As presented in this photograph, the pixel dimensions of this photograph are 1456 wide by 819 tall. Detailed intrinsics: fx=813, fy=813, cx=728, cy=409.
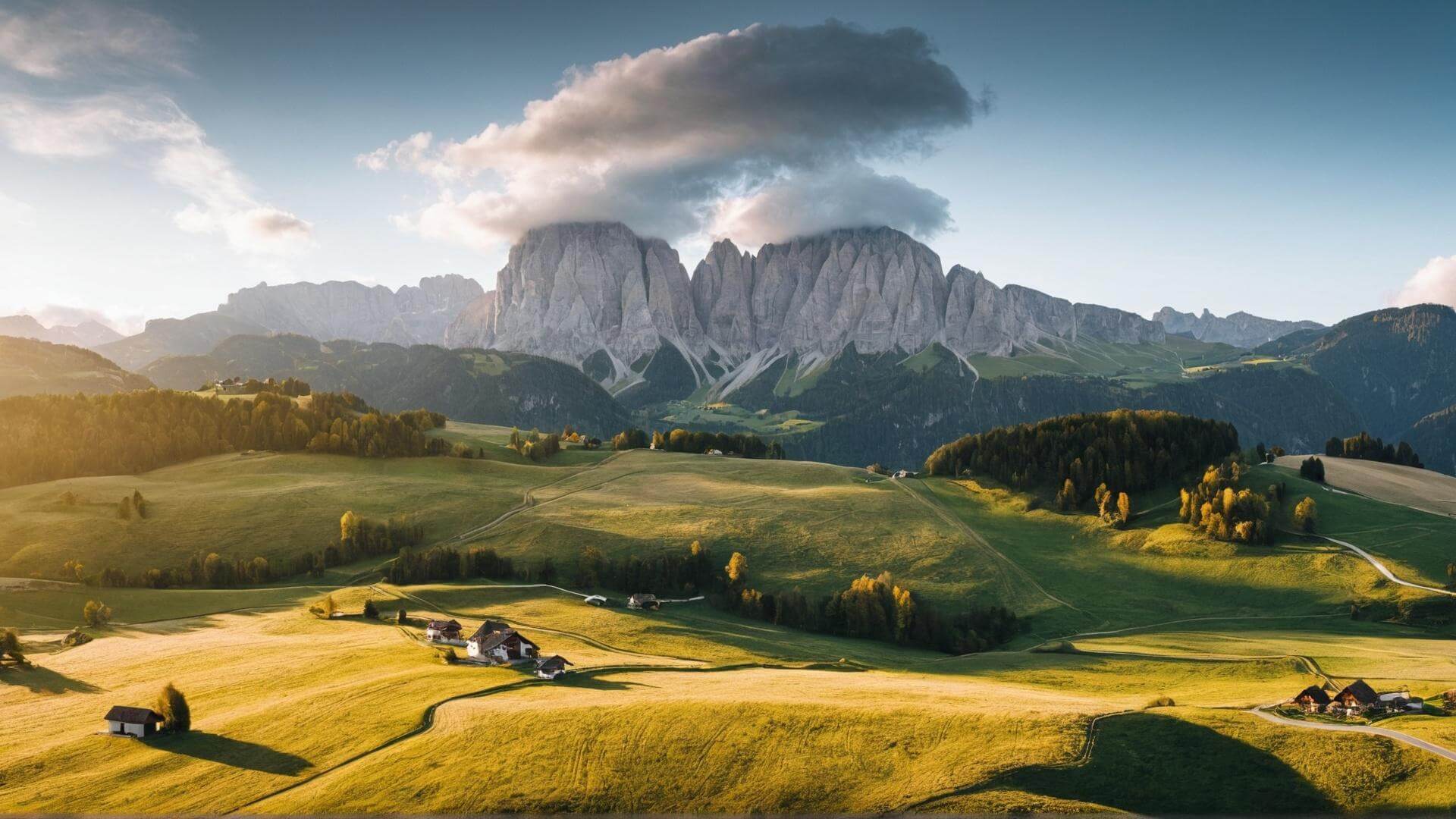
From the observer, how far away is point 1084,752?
4494 cm

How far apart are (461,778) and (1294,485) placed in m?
140

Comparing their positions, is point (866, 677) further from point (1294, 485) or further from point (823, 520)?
point (1294, 485)

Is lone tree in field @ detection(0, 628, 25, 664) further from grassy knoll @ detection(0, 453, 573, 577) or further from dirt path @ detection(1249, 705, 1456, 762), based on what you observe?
dirt path @ detection(1249, 705, 1456, 762)

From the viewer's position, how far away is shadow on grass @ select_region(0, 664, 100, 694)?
5897 centimetres

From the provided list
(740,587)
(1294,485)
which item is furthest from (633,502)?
(1294,485)

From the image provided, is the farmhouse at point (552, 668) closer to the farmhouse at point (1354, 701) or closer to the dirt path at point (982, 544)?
the farmhouse at point (1354, 701)

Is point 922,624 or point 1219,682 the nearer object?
point 1219,682

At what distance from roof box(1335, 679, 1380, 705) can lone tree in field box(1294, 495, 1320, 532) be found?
3044 inches

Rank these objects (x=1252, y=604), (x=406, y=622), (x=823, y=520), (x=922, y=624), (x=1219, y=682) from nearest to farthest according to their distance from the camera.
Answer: (x=1219, y=682)
(x=406, y=622)
(x=922, y=624)
(x=1252, y=604)
(x=823, y=520)

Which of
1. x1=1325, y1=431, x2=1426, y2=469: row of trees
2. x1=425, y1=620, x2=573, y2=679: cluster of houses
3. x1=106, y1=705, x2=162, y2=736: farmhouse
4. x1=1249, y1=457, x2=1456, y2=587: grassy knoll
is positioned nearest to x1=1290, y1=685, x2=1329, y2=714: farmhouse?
x1=425, y1=620, x2=573, y2=679: cluster of houses

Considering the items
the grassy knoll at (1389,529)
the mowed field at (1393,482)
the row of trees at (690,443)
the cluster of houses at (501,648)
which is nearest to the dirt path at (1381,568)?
the grassy knoll at (1389,529)

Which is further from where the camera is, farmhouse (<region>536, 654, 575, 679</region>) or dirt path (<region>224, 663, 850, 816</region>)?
farmhouse (<region>536, 654, 575, 679</region>)

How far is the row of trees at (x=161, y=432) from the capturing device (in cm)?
15100

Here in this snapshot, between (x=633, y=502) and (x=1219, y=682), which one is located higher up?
(x=633, y=502)
